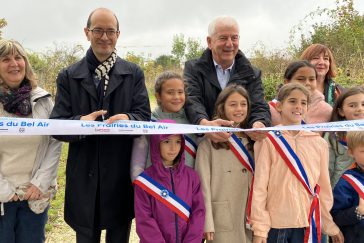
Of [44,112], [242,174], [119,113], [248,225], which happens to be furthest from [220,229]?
[44,112]

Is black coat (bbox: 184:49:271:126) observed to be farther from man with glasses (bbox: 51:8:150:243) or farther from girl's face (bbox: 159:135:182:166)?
man with glasses (bbox: 51:8:150:243)

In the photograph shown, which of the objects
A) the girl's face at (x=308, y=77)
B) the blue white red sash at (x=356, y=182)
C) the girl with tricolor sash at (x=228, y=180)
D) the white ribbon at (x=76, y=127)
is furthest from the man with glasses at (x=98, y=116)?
the blue white red sash at (x=356, y=182)

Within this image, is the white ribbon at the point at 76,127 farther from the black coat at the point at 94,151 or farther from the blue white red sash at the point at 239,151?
the blue white red sash at the point at 239,151

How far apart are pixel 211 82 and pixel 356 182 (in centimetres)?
149

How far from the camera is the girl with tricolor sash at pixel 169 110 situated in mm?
Answer: 2934

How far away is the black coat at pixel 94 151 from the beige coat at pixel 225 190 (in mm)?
657

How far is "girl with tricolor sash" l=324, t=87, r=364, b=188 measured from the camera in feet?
10.5

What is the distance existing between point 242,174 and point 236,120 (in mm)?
456

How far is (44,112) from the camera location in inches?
115

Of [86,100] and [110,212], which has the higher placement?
[86,100]

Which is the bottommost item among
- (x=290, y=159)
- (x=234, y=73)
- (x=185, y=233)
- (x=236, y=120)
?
(x=185, y=233)

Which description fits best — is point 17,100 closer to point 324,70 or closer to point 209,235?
point 209,235

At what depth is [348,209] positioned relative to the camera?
289cm

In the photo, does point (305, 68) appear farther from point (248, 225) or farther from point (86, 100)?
point (86, 100)
